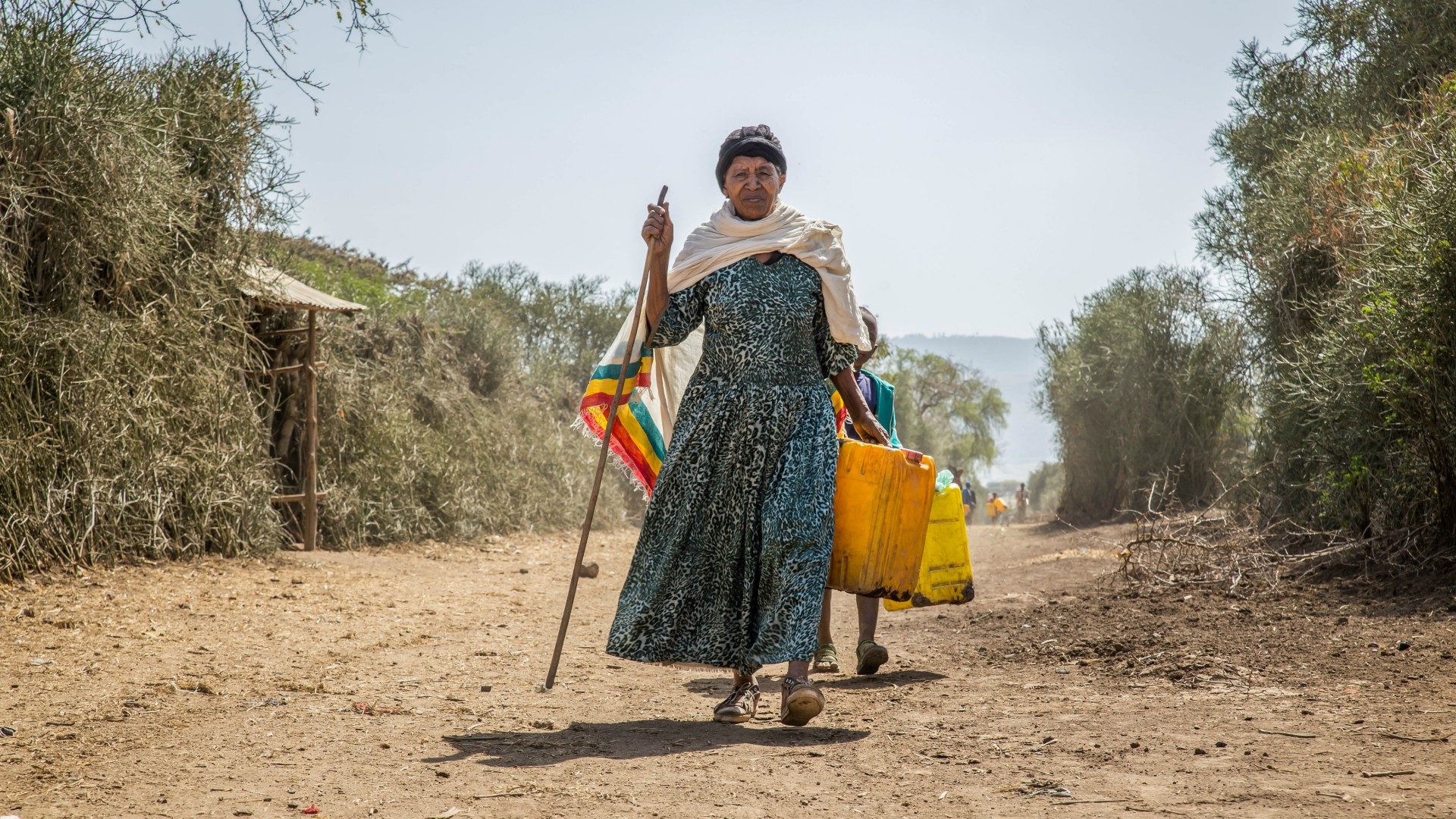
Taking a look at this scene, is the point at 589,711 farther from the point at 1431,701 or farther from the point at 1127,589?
the point at 1127,589

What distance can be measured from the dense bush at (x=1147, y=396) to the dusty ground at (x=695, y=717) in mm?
14504

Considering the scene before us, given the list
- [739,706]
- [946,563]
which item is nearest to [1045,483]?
[946,563]

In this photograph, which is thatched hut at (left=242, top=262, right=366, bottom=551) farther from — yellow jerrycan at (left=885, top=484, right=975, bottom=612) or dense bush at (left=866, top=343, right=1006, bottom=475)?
dense bush at (left=866, top=343, right=1006, bottom=475)

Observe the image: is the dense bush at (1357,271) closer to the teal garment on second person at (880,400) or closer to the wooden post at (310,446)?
the teal garment on second person at (880,400)

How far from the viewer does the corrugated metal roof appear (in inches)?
421

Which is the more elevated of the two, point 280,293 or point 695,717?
point 280,293

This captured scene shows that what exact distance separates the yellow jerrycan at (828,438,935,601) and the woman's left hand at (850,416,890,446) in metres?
0.37

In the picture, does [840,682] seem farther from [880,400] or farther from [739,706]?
[880,400]

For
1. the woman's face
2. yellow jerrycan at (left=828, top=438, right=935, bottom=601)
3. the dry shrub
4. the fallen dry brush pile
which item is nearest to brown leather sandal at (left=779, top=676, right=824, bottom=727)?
yellow jerrycan at (left=828, top=438, right=935, bottom=601)

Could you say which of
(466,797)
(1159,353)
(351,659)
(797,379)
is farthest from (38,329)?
(1159,353)

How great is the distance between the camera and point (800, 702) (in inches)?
162

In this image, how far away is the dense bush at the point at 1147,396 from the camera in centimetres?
2103

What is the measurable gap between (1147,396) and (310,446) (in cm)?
1565

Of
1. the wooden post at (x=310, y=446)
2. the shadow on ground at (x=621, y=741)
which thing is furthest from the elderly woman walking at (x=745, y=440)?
the wooden post at (x=310, y=446)
